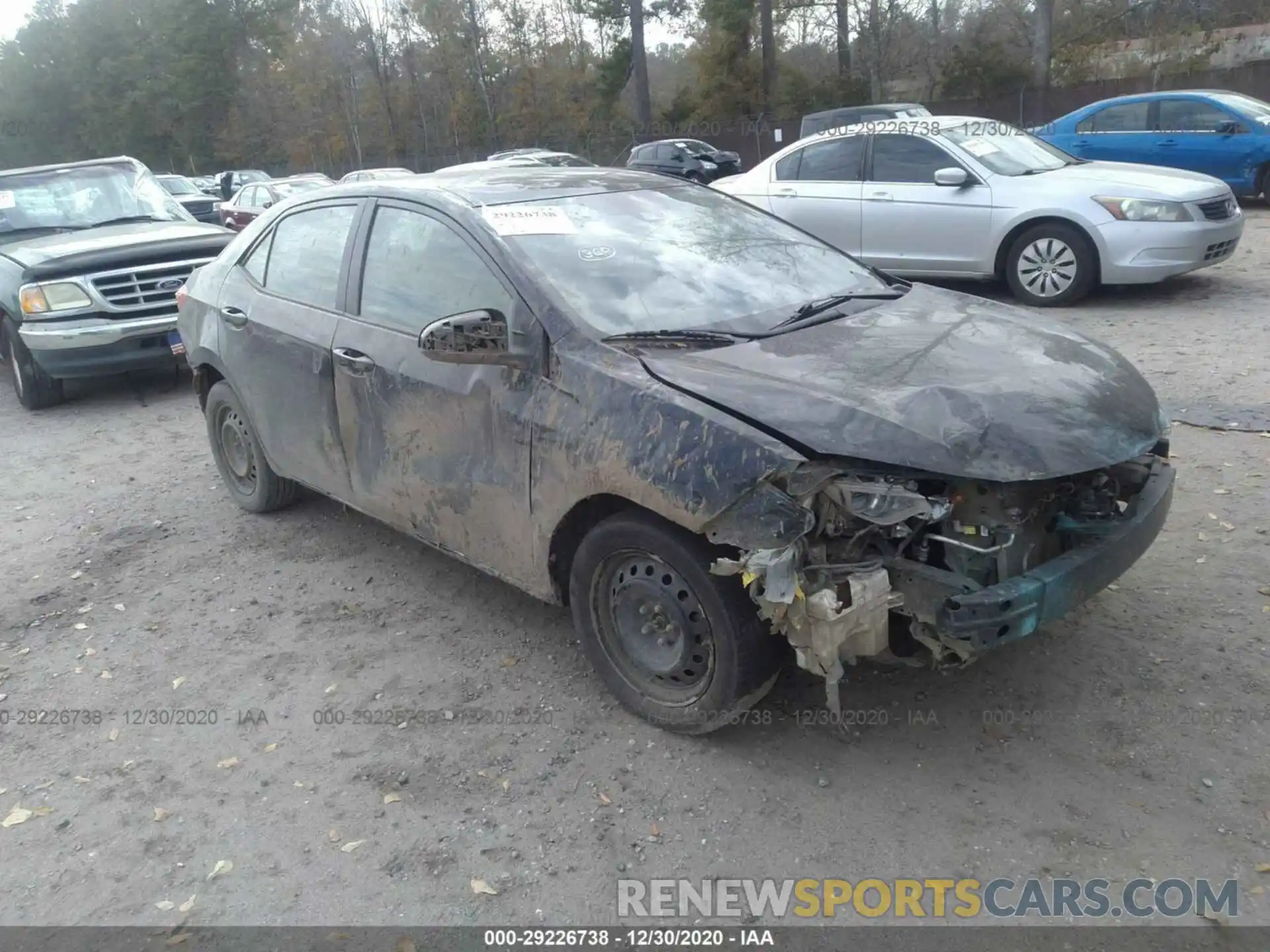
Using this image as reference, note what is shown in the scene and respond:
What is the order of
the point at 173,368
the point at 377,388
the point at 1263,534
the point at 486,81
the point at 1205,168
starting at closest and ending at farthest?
the point at 377,388, the point at 1263,534, the point at 173,368, the point at 1205,168, the point at 486,81

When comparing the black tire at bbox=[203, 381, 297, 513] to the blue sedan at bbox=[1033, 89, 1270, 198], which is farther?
the blue sedan at bbox=[1033, 89, 1270, 198]

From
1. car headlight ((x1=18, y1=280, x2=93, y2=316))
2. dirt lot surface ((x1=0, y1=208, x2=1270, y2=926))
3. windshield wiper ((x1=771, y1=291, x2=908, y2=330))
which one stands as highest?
windshield wiper ((x1=771, y1=291, x2=908, y2=330))

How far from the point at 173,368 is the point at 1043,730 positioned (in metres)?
8.78

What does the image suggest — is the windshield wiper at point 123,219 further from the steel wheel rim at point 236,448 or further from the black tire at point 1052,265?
the black tire at point 1052,265

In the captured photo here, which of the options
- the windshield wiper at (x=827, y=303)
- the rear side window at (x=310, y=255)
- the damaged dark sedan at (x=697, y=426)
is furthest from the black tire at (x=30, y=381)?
the windshield wiper at (x=827, y=303)

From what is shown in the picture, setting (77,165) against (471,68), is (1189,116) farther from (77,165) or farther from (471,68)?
(471,68)

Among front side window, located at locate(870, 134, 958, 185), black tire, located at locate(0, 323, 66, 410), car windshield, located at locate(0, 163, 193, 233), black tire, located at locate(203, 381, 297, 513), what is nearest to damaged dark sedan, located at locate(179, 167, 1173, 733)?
black tire, located at locate(203, 381, 297, 513)

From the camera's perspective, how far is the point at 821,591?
286 cm

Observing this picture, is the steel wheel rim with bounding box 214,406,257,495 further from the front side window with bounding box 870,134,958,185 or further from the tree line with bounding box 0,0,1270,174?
the tree line with bounding box 0,0,1270,174

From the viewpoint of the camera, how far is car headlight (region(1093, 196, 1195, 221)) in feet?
27.0

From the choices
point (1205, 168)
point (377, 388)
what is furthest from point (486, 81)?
point (377, 388)

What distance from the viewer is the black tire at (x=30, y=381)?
331 inches

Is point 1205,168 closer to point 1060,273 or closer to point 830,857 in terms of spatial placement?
point 1060,273

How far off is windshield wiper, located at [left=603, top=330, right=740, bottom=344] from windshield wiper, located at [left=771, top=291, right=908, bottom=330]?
0.23 metres
